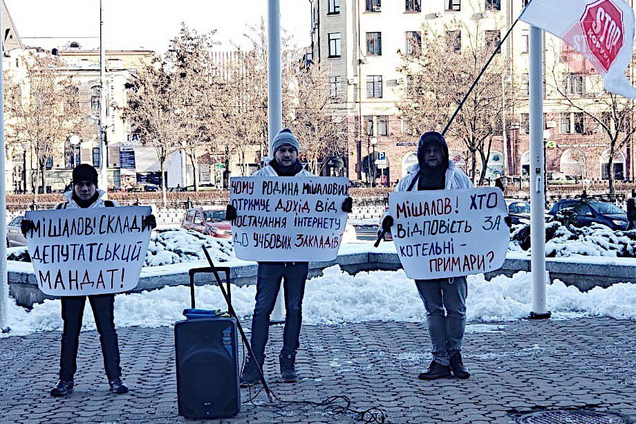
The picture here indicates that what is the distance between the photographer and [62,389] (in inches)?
293

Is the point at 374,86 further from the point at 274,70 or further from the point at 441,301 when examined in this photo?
the point at 441,301

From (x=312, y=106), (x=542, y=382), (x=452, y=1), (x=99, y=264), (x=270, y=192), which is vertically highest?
(x=452, y=1)

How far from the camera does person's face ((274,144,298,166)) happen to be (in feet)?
26.0

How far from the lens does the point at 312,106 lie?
57.9 m

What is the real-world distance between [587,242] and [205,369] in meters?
8.90

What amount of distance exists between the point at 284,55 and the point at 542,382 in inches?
1951

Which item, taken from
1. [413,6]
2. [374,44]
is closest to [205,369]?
[413,6]

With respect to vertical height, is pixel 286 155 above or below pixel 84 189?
above

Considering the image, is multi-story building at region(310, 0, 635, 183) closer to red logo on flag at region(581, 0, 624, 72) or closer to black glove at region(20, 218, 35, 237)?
red logo on flag at region(581, 0, 624, 72)

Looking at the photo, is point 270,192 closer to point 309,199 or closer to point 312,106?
point 309,199

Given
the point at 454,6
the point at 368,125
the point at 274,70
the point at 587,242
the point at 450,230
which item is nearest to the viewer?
the point at 450,230

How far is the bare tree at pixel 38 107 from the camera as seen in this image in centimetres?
5666

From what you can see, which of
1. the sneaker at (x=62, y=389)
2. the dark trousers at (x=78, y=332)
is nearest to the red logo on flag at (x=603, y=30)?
the dark trousers at (x=78, y=332)

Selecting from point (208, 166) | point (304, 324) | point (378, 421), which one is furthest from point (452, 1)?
point (378, 421)
